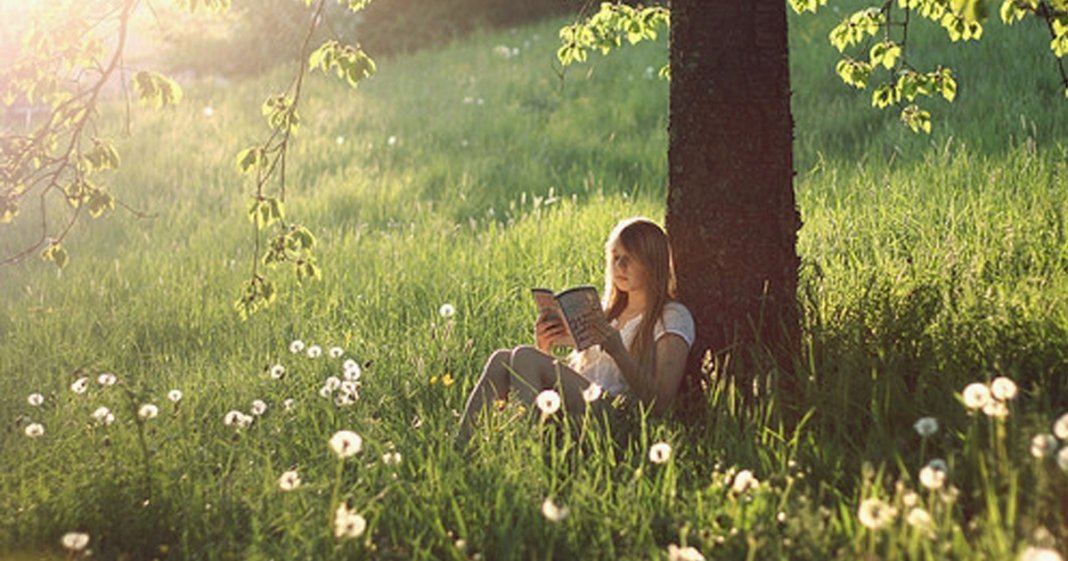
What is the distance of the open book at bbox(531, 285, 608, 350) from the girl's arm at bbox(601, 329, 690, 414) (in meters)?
0.10

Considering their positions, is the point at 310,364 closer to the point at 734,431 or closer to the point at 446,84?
the point at 734,431

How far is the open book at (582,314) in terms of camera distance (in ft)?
15.1

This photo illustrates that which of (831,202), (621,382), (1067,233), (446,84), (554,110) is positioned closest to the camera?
(621,382)

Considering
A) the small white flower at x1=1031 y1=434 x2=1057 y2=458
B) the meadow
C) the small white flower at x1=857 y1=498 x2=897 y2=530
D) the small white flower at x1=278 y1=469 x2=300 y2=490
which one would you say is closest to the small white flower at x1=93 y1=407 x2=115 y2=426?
the meadow

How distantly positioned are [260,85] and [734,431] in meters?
16.0

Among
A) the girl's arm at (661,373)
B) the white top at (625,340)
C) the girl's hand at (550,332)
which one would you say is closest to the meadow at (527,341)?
the girl's arm at (661,373)

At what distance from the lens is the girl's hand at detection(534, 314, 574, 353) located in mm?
5172

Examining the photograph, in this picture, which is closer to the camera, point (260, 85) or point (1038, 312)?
point (1038, 312)

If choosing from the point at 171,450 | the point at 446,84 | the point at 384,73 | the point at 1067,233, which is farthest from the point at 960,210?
the point at 384,73

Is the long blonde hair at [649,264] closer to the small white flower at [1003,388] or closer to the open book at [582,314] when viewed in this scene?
the open book at [582,314]

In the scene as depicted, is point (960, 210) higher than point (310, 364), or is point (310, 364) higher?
point (960, 210)

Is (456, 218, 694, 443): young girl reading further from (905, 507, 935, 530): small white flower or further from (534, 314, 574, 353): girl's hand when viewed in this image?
(905, 507, 935, 530): small white flower

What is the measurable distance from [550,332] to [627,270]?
0.45 meters

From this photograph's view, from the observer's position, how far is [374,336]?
652 cm
